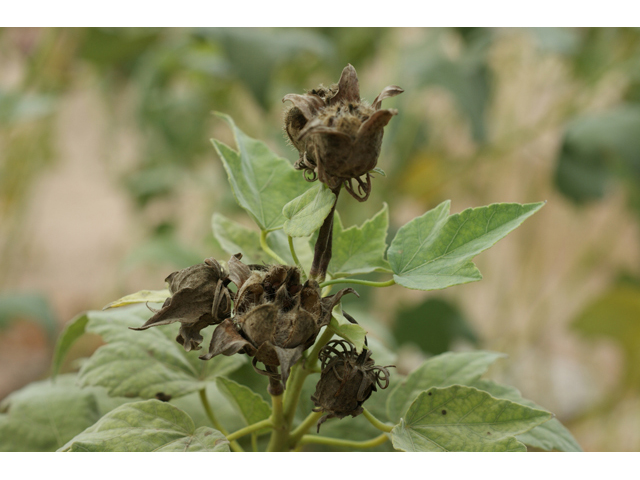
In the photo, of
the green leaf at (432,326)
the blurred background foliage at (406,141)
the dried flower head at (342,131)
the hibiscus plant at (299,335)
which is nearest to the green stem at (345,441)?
the hibiscus plant at (299,335)

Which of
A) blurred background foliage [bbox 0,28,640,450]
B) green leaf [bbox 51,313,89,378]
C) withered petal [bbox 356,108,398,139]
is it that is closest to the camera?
withered petal [bbox 356,108,398,139]

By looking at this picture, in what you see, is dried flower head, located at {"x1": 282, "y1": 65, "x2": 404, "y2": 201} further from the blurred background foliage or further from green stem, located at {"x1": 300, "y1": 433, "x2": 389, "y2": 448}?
the blurred background foliage

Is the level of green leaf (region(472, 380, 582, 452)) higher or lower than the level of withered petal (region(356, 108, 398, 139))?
lower

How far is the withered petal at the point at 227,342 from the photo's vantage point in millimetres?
180

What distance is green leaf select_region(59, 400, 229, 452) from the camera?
0.67ft

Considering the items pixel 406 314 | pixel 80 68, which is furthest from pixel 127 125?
pixel 406 314

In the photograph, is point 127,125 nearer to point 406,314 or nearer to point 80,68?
point 80,68

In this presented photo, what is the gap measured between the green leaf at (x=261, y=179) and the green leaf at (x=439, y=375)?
0.09 metres

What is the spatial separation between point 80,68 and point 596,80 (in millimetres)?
968

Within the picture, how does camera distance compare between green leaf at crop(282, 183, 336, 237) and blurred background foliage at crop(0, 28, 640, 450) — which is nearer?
green leaf at crop(282, 183, 336, 237)

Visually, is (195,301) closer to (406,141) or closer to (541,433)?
(541,433)

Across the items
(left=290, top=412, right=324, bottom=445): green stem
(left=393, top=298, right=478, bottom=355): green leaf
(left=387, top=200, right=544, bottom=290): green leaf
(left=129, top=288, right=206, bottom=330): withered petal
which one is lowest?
(left=393, top=298, right=478, bottom=355): green leaf

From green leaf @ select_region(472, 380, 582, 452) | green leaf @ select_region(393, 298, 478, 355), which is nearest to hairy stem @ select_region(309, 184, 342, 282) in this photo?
green leaf @ select_region(472, 380, 582, 452)

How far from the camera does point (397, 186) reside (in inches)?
41.6
